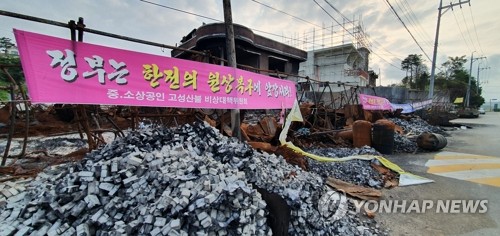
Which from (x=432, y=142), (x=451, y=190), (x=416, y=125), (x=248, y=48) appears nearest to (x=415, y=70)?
(x=416, y=125)

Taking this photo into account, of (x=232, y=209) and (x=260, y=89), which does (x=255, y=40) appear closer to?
(x=260, y=89)

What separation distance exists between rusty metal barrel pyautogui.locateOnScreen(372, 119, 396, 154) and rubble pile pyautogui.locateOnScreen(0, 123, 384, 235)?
4646mm

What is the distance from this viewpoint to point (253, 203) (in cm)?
235

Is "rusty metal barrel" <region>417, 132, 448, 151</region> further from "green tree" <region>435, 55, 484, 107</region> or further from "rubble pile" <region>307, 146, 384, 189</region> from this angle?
"green tree" <region>435, 55, 484, 107</region>

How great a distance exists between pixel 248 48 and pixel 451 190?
1366 centimetres

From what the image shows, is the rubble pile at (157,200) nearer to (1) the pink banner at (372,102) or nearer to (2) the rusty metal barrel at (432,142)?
(2) the rusty metal barrel at (432,142)

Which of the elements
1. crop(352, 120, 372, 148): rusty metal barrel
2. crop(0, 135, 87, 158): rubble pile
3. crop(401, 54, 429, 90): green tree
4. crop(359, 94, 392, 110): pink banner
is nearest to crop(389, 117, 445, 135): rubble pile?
crop(359, 94, 392, 110): pink banner

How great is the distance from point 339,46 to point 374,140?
26.6 meters

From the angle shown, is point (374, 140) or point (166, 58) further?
point (374, 140)

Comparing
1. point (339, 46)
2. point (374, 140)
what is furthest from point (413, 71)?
point (374, 140)

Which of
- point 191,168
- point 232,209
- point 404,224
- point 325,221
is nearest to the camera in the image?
point 232,209

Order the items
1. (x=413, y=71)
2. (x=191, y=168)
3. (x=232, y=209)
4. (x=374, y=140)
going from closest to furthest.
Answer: (x=232, y=209), (x=191, y=168), (x=374, y=140), (x=413, y=71)

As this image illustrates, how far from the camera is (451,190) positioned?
421cm

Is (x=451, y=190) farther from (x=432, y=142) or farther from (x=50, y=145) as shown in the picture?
(x=50, y=145)
